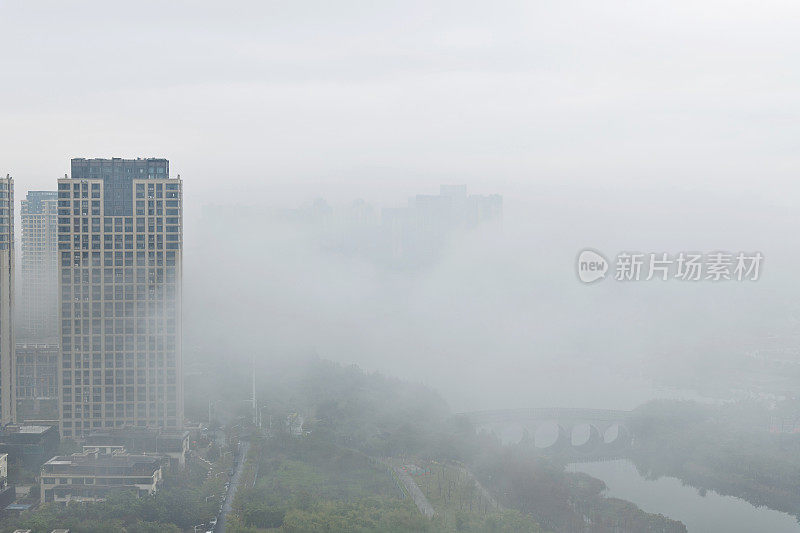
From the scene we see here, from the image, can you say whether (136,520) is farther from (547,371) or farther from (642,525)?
(547,371)

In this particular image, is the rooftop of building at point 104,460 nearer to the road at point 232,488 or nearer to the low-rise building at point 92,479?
the low-rise building at point 92,479

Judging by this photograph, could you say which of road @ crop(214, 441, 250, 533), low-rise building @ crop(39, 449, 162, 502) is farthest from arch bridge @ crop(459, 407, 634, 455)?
low-rise building @ crop(39, 449, 162, 502)

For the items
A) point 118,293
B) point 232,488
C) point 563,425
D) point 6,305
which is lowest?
point 563,425

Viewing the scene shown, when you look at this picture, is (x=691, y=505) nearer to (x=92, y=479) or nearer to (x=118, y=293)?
(x=92, y=479)

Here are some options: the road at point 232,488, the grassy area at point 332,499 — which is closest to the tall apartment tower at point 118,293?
the road at point 232,488

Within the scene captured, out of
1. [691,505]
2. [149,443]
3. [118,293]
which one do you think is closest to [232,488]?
[149,443]

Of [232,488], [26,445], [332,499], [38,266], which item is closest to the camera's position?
[332,499]
